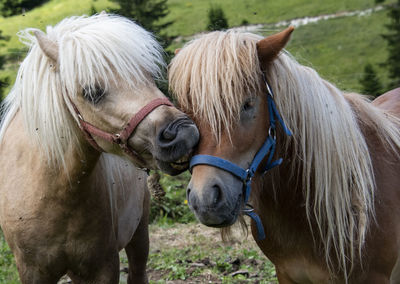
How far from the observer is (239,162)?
2146mm

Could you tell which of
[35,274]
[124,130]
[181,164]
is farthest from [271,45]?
[35,274]

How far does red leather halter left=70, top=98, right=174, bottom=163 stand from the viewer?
233cm

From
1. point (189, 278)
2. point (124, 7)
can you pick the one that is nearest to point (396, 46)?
point (124, 7)

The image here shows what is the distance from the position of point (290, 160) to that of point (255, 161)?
0.36 m

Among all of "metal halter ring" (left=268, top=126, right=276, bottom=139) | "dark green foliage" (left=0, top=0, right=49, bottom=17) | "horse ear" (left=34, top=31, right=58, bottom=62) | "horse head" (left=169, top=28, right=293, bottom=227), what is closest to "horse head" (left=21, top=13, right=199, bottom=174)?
"horse ear" (left=34, top=31, right=58, bottom=62)

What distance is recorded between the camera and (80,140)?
2660 mm

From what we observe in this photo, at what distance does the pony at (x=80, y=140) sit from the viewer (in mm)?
2377

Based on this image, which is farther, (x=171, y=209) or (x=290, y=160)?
(x=171, y=209)

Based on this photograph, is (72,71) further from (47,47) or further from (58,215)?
(58,215)

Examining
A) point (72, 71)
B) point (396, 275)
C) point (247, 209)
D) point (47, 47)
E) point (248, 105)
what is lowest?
point (396, 275)

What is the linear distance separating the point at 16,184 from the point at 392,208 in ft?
6.89

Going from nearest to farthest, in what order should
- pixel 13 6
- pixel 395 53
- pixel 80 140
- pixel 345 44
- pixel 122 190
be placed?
pixel 80 140 < pixel 122 190 < pixel 13 6 < pixel 395 53 < pixel 345 44

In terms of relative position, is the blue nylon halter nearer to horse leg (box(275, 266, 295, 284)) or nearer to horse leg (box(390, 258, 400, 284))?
horse leg (box(275, 266, 295, 284))

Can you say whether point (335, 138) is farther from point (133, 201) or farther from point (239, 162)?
point (133, 201)
